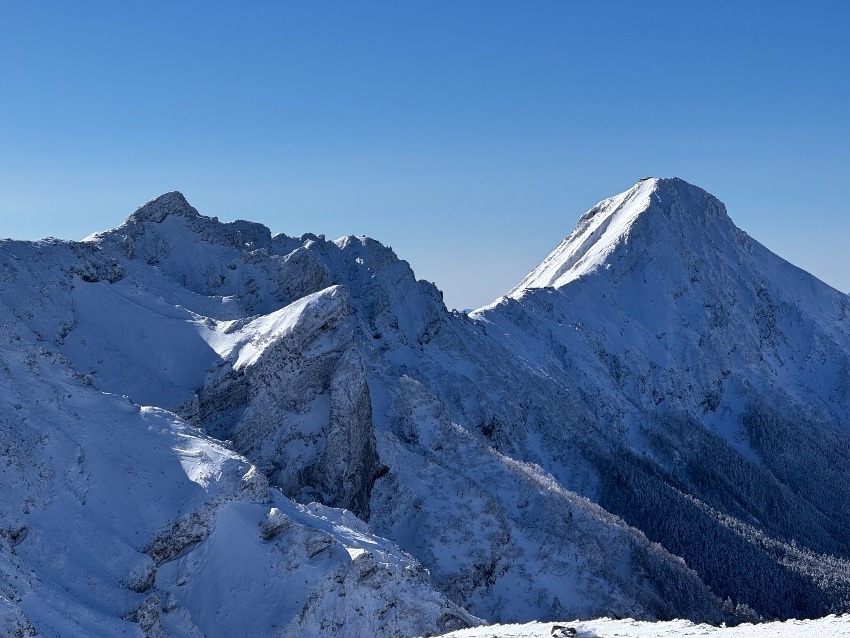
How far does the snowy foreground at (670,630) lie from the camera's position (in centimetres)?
4784

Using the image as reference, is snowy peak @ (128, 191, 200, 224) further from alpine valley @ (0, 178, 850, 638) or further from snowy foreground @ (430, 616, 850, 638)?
snowy foreground @ (430, 616, 850, 638)

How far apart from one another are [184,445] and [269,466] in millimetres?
23026

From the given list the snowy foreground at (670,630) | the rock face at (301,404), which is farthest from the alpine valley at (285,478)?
the snowy foreground at (670,630)

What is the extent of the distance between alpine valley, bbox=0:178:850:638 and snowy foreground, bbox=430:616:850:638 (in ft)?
73.2

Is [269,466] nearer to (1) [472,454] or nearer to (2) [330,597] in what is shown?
(2) [330,597]

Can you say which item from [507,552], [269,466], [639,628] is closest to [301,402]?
[269,466]

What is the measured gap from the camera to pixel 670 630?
52000 millimetres

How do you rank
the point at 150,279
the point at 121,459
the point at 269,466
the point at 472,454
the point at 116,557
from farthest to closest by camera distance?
the point at 472,454, the point at 150,279, the point at 269,466, the point at 121,459, the point at 116,557

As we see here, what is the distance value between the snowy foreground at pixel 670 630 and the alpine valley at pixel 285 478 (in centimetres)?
2230

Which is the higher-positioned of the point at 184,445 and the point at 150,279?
the point at 150,279

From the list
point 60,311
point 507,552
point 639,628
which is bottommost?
point 507,552

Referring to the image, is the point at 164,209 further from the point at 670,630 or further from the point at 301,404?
the point at 670,630

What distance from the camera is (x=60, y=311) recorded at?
384 ft

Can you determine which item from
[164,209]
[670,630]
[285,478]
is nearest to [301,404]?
[285,478]
